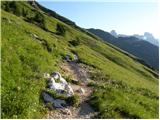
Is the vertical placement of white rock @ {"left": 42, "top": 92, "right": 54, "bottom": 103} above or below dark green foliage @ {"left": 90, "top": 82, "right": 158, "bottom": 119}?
below

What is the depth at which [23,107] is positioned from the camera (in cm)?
1614

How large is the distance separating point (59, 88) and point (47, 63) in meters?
4.67

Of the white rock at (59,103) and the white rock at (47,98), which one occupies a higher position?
the white rock at (47,98)

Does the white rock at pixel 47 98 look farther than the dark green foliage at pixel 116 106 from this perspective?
Yes

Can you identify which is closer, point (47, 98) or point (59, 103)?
point (47, 98)

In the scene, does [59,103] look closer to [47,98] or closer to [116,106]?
[47,98]

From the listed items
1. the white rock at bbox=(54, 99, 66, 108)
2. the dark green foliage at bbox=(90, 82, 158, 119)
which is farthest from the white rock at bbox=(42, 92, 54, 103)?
the dark green foliage at bbox=(90, 82, 158, 119)

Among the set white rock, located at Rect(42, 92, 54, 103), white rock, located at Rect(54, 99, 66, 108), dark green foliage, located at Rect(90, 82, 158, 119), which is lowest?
white rock, located at Rect(54, 99, 66, 108)

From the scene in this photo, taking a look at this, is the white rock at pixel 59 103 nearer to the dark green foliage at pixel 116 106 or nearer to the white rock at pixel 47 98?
the white rock at pixel 47 98

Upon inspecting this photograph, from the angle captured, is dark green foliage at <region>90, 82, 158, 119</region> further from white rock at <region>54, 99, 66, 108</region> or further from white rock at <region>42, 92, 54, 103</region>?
white rock at <region>42, 92, 54, 103</region>

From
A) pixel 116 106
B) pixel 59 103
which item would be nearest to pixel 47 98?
pixel 59 103

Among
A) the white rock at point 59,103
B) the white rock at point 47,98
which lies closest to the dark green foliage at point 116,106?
the white rock at point 59,103

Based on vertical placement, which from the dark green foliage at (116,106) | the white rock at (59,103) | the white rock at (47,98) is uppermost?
the dark green foliage at (116,106)

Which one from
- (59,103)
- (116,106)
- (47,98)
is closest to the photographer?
(47,98)
